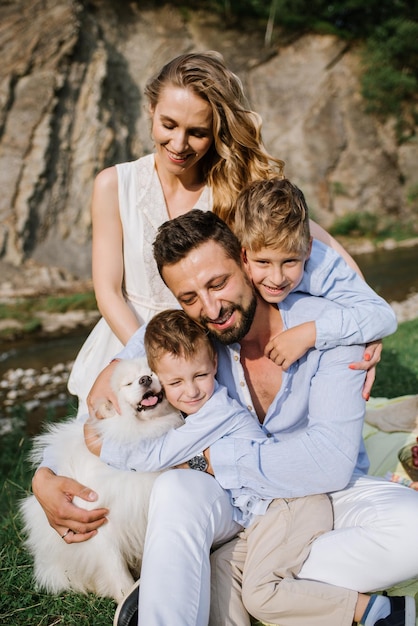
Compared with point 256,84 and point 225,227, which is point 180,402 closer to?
point 225,227

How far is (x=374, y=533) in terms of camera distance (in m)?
2.37

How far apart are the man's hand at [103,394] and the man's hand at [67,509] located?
350 mm

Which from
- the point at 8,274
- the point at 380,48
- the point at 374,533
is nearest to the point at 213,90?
the point at 374,533

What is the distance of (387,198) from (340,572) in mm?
18957

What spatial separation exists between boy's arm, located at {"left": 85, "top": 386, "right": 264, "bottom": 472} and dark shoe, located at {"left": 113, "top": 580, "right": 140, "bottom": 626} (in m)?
0.51

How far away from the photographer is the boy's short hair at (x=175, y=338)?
2.62 meters

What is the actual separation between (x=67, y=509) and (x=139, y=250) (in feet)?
5.74

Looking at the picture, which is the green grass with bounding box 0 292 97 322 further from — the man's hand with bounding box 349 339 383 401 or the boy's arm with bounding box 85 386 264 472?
the man's hand with bounding box 349 339 383 401

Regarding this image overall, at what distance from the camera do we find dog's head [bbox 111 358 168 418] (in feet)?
8.81

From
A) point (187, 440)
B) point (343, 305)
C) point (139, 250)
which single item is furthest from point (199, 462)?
point (139, 250)

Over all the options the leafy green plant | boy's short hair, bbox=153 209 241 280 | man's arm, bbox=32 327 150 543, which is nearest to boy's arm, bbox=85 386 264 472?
man's arm, bbox=32 327 150 543

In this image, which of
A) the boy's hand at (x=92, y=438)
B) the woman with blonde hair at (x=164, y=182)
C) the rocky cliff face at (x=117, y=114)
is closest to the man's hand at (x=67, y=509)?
the boy's hand at (x=92, y=438)

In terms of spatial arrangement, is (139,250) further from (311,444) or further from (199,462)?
(311,444)

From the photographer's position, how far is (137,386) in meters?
2.69
